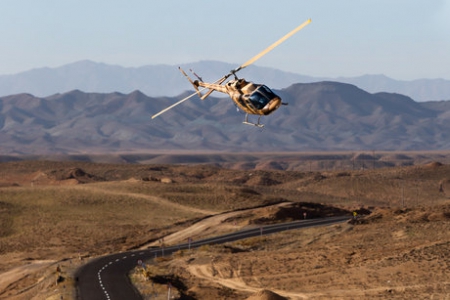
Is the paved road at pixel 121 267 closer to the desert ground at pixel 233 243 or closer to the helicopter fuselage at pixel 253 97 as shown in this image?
the desert ground at pixel 233 243

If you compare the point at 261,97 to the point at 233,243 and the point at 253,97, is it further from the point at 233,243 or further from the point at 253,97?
the point at 233,243

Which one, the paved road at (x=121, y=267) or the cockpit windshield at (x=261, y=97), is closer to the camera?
the cockpit windshield at (x=261, y=97)

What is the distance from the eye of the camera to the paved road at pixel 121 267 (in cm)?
5897

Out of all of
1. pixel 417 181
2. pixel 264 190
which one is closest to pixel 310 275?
pixel 264 190

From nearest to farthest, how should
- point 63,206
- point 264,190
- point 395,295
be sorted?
point 395,295 → point 63,206 → point 264,190

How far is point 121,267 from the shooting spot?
239 ft

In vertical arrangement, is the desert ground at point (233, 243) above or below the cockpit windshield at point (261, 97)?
below

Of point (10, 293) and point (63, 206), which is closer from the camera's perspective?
point (10, 293)

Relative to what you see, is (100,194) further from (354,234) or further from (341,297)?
(341,297)

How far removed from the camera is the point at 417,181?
182m

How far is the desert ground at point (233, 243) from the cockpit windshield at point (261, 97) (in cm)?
1375

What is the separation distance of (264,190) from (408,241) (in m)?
84.4

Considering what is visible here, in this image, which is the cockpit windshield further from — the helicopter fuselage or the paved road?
the paved road

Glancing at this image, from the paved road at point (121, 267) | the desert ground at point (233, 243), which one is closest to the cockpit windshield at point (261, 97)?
the desert ground at point (233, 243)
